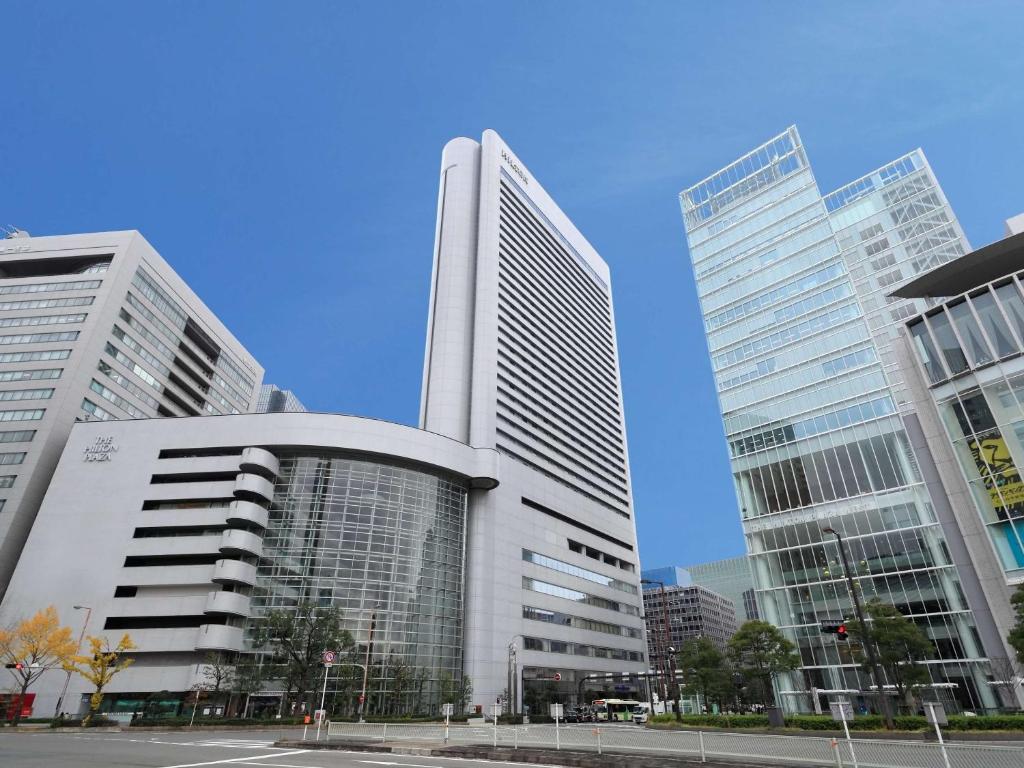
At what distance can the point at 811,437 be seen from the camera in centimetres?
5372

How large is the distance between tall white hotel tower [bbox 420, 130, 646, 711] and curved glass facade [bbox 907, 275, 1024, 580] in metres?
46.4

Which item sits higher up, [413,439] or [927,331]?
[413,439]

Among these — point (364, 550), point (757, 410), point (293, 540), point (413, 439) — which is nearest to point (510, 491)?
point (413, 439)

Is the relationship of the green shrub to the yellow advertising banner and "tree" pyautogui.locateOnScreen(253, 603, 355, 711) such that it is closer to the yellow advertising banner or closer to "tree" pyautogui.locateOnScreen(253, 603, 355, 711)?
the yellow advertising banner

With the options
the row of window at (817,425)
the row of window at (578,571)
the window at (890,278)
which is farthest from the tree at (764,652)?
the window at (890,278)

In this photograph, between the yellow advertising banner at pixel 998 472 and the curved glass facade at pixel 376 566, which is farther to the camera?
the curved glass facade at pixel 376 566

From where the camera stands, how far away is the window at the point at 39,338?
74.4 metres

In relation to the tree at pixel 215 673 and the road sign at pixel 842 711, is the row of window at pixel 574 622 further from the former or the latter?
the road sign at pixel 842 711

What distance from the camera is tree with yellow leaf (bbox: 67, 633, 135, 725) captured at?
46875 millimetres

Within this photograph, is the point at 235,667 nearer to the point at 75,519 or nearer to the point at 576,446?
the point at 75,519

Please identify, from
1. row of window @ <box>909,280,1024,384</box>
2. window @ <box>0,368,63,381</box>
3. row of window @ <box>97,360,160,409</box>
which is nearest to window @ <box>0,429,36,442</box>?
window @ <box>0,368,63,381</box>

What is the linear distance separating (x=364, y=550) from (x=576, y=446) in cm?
4721

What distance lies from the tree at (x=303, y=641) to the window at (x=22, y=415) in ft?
129

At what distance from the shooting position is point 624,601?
97.8 m
